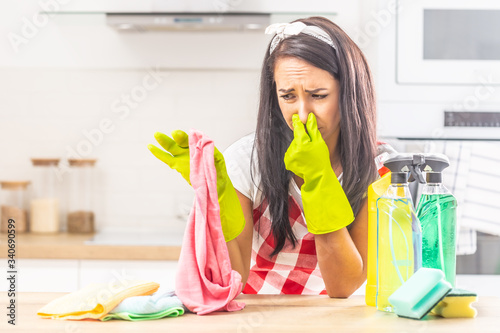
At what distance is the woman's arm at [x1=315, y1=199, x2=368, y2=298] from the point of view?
1161 mm

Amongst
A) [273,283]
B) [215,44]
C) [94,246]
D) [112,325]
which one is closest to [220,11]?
[215,44]

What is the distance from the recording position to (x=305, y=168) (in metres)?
1.02

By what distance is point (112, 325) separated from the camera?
86 centimetres

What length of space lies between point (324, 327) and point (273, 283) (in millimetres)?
694

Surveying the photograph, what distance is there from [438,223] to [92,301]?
1.90 ft

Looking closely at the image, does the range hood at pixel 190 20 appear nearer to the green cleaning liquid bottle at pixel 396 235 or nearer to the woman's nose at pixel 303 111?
the woman's nose at pixel 303 111

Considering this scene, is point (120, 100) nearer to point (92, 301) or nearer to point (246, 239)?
point (246, 239)

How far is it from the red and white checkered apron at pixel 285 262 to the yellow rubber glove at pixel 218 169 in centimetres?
34

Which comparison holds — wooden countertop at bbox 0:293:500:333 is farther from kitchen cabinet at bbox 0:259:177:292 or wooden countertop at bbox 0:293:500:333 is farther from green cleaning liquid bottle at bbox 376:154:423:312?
kitchen cabinet at bbox 0:259:177:292

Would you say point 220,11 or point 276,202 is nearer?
point 276,202

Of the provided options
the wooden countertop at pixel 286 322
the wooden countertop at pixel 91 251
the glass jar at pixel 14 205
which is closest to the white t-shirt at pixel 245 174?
the wooden countertop at pixel 286 322

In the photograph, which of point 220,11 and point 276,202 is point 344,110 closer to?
point 276,202

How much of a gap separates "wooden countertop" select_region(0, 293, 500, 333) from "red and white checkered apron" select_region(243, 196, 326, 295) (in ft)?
1.47

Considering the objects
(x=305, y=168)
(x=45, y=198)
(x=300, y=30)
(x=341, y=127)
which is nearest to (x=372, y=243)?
(x=305, y=168)
